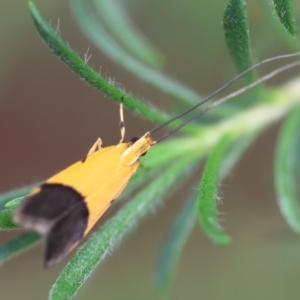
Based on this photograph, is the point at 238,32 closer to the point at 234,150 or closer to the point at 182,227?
the point at 234,150

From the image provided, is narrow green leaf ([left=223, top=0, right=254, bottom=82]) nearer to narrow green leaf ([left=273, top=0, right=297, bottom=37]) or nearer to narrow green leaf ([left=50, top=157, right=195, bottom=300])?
narrow green leaf ([left=273, top=0, right=297, bottom=37])

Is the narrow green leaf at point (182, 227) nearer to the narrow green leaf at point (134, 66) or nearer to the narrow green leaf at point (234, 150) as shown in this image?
the narrow green leaf at point (234, 150)

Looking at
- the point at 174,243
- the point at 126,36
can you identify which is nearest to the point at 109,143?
the point at 126,36

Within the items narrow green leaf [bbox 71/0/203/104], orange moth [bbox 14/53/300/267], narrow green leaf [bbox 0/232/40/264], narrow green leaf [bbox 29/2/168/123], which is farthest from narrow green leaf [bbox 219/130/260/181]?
narrow green leaf [bbox 0/232/40/264]

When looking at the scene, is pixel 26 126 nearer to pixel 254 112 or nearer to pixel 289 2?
pixel 254 112

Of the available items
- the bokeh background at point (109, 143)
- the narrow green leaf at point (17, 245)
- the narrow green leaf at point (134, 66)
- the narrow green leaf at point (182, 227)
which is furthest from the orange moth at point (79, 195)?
the bokeh background at point (109, 143)

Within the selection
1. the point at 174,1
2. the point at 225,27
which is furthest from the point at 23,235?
the point at 174,1
